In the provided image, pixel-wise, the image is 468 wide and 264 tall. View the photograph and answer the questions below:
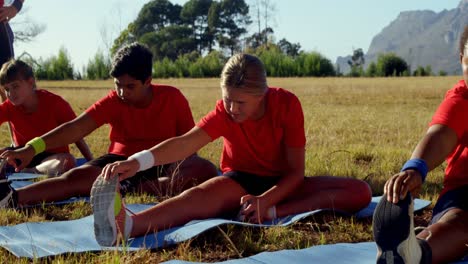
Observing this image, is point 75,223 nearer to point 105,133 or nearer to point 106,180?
point 106,180

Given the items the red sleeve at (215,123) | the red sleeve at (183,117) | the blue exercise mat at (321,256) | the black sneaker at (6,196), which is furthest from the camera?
the red sleeve at (183,117)

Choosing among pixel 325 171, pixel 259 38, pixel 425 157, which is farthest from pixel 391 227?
pixel 259 38

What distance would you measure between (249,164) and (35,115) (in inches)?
99.1

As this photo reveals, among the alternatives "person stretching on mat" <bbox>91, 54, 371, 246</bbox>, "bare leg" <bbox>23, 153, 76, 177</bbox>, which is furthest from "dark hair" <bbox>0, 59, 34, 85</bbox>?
"person stretching on mat" <bbox>91, 54, 371, 246</bbox>

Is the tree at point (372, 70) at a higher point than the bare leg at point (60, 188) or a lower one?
lower

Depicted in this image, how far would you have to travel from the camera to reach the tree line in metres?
35.8

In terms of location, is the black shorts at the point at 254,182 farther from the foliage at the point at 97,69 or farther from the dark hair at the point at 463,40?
the foliage at the point at 97,69

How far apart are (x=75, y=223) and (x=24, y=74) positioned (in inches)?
85.3

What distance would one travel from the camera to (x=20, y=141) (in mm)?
5941

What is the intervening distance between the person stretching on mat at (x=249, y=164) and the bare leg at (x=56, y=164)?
6.19 ft

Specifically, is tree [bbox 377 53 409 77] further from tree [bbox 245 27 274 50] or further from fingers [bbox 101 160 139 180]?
fingers [bbox 101 160 139 180]

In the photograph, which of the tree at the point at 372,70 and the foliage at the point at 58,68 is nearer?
the foliage at the point at 58,68

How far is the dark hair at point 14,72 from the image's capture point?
5488mm

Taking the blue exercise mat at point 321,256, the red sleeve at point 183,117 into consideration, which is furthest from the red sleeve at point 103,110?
the blue exercise mat at point 321,256
